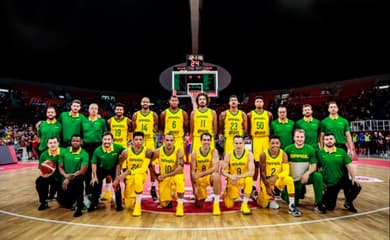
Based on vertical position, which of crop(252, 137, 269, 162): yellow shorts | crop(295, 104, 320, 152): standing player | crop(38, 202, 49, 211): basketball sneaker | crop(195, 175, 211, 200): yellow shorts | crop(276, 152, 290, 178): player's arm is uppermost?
crop(295, 104, 320, 152): standing player

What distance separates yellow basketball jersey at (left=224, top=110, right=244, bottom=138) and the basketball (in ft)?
9.65

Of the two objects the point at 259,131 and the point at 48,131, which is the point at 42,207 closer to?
the point at 48,131

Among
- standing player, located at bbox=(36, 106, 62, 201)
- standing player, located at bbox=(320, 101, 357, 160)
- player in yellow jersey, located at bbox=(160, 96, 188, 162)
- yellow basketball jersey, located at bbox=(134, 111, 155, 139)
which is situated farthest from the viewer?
yellow basketball jersey, located at bbox=(134, 111, 155, 139)

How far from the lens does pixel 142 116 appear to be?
5.43 metres

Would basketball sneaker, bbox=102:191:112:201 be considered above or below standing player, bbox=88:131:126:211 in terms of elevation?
below

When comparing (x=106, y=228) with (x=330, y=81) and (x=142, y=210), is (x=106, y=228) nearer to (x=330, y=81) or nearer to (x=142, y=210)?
(x=142, y=210)

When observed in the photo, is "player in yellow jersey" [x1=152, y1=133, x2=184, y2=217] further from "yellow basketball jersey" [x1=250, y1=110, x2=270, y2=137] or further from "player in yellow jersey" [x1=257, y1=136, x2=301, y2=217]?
"yellow basketball jersey" [x1=250, y1=110, x2=270, y2=137]

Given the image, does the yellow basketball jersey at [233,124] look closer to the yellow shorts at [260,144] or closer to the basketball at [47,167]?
the yellow shorts at [260,144]

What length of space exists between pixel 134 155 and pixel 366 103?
18.9 metres

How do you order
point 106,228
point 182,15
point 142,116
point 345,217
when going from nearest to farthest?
point 106,228 → point 345,217 → point 142,116 → point 182,15

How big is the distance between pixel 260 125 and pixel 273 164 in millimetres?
995

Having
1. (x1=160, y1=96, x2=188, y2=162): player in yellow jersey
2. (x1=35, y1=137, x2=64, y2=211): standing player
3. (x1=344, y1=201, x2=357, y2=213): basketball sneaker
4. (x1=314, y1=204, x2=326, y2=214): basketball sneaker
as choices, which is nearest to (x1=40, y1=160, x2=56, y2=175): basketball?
(x1=35, y1=137, x2=64, y2=211): standing player

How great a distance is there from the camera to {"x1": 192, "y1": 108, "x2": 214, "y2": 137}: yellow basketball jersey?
5.05 meters

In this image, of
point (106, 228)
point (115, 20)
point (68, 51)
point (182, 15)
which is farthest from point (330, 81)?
point (106, 228)
